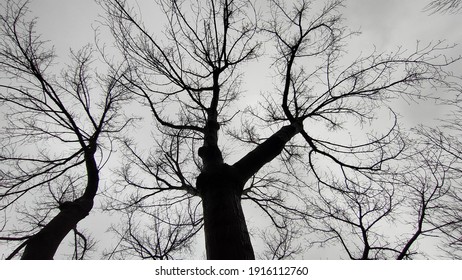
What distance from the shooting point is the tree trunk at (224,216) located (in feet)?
5.80

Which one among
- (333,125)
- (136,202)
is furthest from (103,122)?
(333,125)

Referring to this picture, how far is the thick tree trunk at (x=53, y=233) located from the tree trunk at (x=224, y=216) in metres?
1.99

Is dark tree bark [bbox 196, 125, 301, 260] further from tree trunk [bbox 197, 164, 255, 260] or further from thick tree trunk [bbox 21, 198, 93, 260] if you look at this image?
thick tree trunk [bbox 21, 198, 93, 260]

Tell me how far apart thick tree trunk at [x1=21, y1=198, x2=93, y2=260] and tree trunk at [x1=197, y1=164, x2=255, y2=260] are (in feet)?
6.53

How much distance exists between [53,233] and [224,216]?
2344 mm

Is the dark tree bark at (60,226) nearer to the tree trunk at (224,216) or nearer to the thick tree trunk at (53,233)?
the thick tree trunk at (53,233)

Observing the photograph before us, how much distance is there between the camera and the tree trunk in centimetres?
177

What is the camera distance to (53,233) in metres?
2.96

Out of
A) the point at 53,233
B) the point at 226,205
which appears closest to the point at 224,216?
the point at 226,205

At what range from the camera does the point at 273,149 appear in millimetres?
2992

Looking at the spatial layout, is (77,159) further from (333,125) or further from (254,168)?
(333,125)

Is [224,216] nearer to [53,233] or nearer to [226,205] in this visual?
[226,205]

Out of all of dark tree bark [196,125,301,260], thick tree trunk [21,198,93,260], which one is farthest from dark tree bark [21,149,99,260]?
dark tree bark [196,125,301,260]
